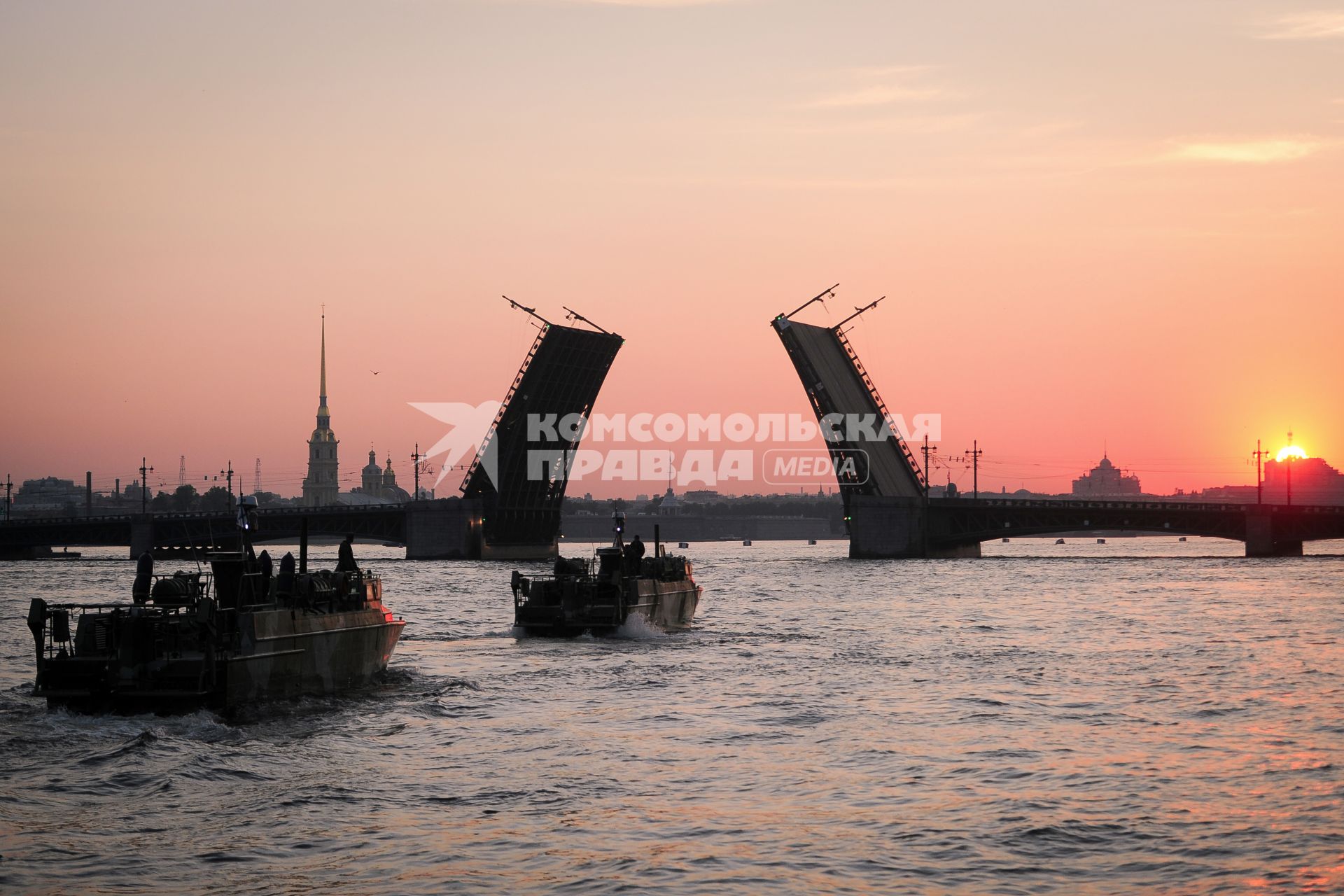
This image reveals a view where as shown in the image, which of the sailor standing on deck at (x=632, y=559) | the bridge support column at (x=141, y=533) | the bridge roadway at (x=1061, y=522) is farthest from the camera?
the bridge support column at (x=141, y=533)

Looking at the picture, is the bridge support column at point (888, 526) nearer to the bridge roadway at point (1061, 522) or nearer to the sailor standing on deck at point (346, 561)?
the bridge roadway at point (1061, 522)

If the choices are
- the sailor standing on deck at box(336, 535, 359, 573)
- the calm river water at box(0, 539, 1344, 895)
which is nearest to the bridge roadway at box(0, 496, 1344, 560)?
the calm river water at box(0, 539, 1344, 895)

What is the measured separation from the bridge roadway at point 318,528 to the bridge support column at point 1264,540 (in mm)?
50691

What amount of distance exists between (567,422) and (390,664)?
48.4 metres

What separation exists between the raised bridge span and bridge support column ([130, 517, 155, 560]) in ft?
167

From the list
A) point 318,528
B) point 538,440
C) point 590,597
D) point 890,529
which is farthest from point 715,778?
point 318,528

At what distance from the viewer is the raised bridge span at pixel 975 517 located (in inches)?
3312

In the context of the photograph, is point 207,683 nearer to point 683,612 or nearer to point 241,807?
point 241,807

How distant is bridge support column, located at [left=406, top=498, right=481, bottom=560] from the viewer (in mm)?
95812

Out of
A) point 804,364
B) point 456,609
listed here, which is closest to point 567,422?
point 804,364

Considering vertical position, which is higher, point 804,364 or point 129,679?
point 804,364

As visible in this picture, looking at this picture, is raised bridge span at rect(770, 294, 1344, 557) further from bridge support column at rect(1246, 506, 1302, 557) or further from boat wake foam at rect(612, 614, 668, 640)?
boat wake foam at rect(612, 614, 668, 640)

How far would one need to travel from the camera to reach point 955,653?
108ft

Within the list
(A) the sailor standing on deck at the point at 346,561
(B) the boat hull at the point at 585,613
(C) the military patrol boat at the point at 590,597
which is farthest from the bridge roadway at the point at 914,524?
(A) the sailor standing on deck at the point at 346,561
